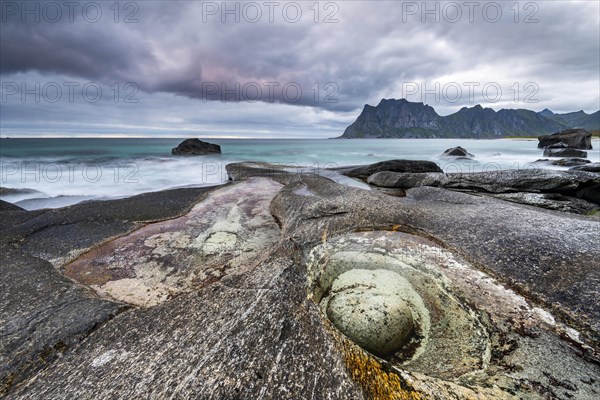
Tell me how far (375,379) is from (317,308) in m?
1.08

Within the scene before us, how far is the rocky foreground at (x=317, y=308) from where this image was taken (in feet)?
9.36

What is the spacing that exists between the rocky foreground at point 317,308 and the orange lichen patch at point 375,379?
13mm

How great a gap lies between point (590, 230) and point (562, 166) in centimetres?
3062

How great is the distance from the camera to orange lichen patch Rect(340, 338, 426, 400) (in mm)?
2686

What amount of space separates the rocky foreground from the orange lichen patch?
13 millimetres

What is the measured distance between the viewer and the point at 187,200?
36.2ft

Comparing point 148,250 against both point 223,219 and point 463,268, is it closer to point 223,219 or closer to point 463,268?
point 223,219

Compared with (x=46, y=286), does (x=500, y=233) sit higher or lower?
higher

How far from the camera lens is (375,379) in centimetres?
283

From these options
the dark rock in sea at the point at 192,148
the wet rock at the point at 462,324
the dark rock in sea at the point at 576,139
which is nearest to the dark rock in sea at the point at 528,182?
the wet rock at the point at 462,324

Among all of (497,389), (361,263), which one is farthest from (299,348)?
(361,263)

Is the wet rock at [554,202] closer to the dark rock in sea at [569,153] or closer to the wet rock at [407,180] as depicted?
the wet rock at [407,180]

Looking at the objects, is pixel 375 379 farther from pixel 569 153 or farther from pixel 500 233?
pixel 569 153

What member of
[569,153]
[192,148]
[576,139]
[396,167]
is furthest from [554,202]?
[576,139]
